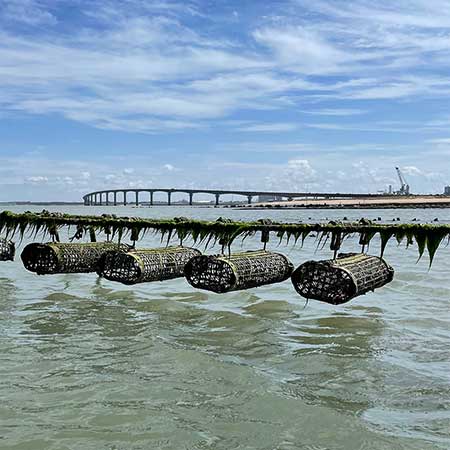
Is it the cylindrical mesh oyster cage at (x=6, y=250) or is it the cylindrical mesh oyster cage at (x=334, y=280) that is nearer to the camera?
the cylindrical mesh oyster cage at (x=334, y=280)

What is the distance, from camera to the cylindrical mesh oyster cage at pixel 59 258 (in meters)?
16.4

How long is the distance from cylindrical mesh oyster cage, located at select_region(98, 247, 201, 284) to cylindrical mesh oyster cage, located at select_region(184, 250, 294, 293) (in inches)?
44.2

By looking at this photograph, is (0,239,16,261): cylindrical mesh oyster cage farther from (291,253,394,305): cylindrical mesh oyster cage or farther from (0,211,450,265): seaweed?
(291,253,394,305): cylindrical mesh oyster cage

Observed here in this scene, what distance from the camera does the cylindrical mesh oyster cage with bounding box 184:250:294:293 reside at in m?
13.2

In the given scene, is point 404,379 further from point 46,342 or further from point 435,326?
point 46,342

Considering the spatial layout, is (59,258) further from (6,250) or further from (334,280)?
(334,280)

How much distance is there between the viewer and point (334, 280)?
476 inches

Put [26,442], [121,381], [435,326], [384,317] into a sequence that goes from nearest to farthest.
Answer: [26,442] → [121,381] → [435,326] → [384,317]

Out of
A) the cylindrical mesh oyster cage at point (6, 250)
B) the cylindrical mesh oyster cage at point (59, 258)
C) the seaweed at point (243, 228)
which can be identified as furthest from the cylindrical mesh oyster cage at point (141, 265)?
the cylindrical mesh oyster cage at point (6, 250)

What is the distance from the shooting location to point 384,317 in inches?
549

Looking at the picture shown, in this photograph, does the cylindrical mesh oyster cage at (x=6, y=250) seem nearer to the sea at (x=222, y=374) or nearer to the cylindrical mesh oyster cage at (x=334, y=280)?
the sea at (x=222, y=374)

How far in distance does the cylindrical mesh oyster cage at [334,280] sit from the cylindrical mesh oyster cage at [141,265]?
3.71m

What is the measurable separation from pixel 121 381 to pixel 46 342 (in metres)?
2.76

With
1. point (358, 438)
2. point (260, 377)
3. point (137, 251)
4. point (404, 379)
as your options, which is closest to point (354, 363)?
point (404, 379)
